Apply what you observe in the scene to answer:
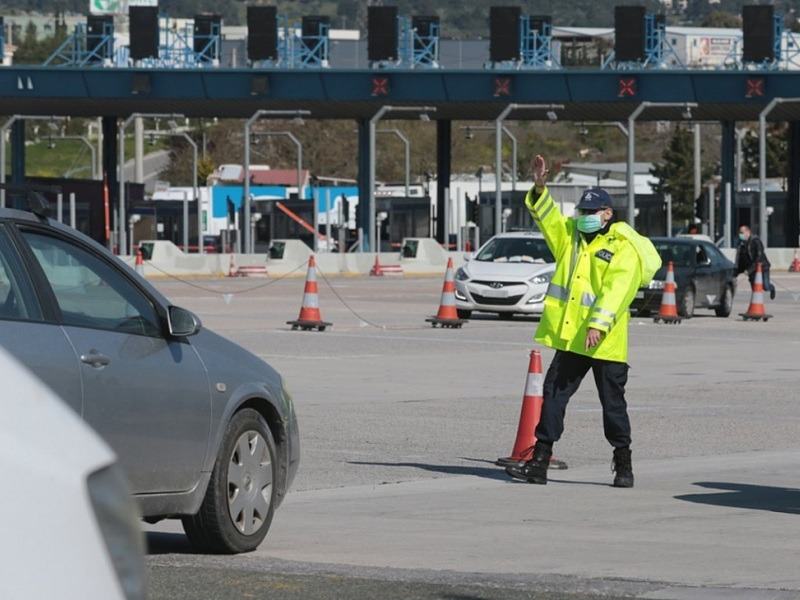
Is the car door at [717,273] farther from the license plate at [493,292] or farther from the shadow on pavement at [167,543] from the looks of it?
the shadow on pavement at [167,543]

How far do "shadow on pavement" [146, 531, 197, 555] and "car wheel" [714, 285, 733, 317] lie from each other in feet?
85.6

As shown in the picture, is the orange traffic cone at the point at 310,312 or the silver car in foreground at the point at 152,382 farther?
the orange traffic cone at the point at 310,312

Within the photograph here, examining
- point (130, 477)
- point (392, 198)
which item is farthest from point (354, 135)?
point (130, 477)

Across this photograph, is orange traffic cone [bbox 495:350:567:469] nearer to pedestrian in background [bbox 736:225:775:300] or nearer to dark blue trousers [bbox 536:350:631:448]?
dark blue trousers [bbox 536:350:631:448]

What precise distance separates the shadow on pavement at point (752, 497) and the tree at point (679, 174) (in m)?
111

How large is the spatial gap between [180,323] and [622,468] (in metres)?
4.12

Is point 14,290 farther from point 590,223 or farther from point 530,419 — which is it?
point 530,419

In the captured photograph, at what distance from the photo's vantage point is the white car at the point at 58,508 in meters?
3.05

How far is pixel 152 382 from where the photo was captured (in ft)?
27.5

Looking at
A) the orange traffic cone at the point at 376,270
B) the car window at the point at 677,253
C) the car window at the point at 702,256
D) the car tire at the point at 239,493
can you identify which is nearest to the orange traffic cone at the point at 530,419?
the car tire at the point at 239,493

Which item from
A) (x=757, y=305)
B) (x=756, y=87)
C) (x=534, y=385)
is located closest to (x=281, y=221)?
(x=756, y=87)

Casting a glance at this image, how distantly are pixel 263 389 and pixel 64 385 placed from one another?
1604mm

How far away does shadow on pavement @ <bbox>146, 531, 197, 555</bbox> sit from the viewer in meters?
9.08

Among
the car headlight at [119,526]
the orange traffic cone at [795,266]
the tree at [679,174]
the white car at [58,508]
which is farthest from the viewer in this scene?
the tree at [679,174]
